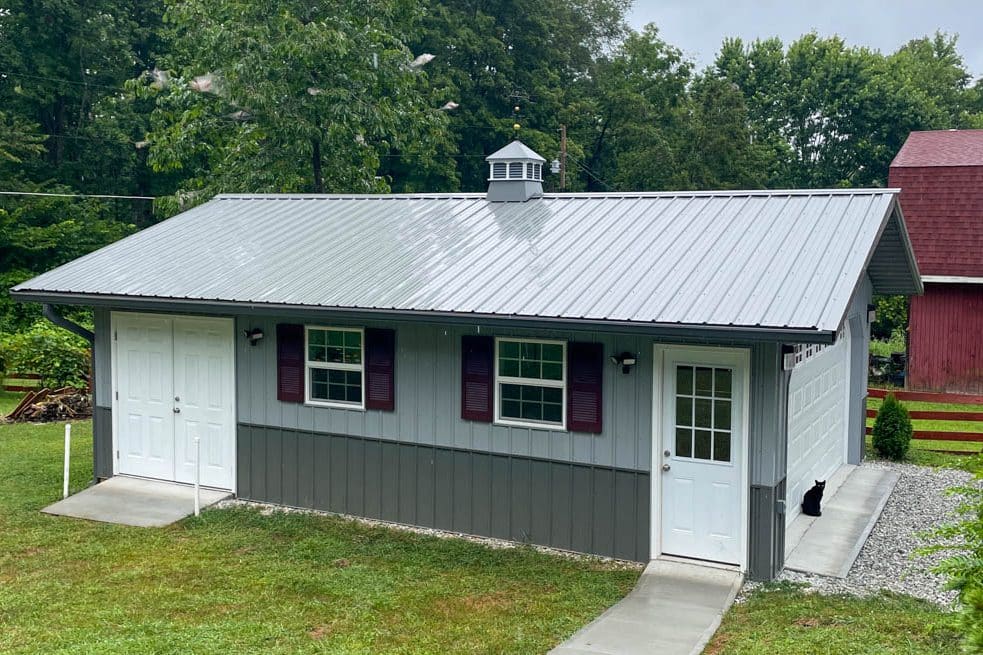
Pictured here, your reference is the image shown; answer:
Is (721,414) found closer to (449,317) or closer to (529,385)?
(529,385)

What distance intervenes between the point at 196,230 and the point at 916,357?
49.5ft

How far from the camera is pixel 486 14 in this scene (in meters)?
37.4

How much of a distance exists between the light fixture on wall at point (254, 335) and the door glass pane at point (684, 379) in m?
4.83

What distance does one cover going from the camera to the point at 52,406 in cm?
1691

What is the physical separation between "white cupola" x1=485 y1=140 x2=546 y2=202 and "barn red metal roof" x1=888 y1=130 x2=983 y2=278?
11.4m

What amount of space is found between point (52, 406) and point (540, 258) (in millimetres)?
11150

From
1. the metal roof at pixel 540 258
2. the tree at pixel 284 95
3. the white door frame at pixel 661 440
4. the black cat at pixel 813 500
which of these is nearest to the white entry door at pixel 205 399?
the metal roof at pixel 540 258

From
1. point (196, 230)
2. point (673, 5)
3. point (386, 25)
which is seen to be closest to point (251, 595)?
point (196, 230)

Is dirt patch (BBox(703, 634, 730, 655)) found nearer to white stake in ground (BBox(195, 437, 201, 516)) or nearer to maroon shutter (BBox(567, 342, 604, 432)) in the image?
maroon shutter (BBox(567, 342, 604, 432))

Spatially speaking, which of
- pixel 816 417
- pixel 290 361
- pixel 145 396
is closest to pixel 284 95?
pixel 145 396

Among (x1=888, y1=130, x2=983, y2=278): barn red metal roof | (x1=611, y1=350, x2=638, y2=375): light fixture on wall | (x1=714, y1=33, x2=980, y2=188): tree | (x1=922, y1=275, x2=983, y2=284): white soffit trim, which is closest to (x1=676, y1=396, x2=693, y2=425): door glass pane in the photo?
(x1=611, y1=350, x2=638, y2=375): light fixture on wall

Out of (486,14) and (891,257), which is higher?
(486,14)

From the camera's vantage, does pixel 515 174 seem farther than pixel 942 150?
No

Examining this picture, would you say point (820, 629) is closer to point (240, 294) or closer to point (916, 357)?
point (240, 294)
